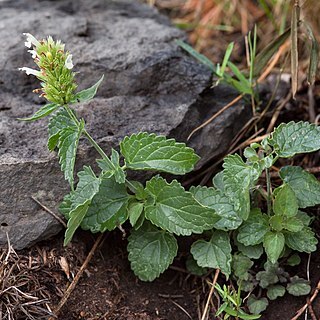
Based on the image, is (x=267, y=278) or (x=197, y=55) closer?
(x=267, y=278)

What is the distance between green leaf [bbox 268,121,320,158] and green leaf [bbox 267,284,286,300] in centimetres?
48

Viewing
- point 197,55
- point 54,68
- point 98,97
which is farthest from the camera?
point 197,55

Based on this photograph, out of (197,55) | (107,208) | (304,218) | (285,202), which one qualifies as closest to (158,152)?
(107,208)

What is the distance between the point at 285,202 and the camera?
6.97 feet

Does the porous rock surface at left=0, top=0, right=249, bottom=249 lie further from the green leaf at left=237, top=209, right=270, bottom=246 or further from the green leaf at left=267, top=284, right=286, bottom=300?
the green leaf at left=267, top=284, right=286, bottom=300

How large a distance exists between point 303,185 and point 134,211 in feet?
2.04

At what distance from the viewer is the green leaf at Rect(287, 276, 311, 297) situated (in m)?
2.14

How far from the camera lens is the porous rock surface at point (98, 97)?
2193 millimetres

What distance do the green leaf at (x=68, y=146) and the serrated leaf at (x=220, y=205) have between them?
1.59ft

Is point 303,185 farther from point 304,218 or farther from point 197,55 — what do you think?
point 197,55

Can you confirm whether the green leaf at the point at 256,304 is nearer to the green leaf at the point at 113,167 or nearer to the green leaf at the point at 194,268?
the green leaf at the point at 194,268

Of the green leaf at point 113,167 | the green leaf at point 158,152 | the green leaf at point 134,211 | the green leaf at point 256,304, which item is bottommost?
the green leaf at point 256,304

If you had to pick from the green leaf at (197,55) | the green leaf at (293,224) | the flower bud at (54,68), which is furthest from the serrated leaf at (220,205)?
the green leaf at (197,55)

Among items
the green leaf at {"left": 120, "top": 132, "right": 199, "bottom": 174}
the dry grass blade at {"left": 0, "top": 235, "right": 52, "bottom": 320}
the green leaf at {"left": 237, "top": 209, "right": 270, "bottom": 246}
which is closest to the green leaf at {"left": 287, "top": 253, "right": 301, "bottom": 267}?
the green leaf at {"left": 237, "top": 209, "right": 270, "bottom": 246}
